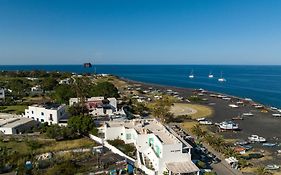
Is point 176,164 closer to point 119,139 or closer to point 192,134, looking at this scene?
point 119,139

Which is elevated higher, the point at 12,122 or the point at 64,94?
the point at 64,94

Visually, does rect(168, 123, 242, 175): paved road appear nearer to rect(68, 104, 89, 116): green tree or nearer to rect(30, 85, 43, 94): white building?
rect(68, 104, 89, 116): green tree

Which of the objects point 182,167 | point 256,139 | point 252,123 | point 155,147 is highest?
point 155,147

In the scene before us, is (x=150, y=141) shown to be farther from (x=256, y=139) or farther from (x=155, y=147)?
(x=256, y=139)

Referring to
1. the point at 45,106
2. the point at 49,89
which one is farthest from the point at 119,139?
the point at 49,89

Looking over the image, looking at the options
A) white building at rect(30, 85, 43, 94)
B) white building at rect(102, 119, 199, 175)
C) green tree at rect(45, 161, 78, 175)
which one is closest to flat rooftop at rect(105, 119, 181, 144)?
white building at rect(102, 119, 199, 175)

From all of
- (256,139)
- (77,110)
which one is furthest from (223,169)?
(77,110)
